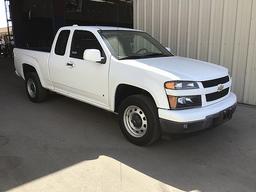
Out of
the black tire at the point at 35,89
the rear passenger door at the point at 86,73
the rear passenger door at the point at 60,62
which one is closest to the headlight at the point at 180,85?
the rear passenger door at the point at 86,73

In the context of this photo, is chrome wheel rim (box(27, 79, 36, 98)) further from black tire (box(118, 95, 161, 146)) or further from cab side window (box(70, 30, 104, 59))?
black tire (box(118, 95, 161, 146))

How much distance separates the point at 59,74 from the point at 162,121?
2816 millimetres

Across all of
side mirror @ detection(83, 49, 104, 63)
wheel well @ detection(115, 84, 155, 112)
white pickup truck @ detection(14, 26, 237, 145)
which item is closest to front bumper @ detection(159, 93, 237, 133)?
white pickup truck @ detection(14, 26, 237, 145)

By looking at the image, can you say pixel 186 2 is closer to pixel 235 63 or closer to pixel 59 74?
pixel 235 63

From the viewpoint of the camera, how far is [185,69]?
15.5 ft

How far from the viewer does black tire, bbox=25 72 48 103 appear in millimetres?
7134

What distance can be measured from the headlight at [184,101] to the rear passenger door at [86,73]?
4.45ft

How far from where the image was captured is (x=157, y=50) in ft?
19.5

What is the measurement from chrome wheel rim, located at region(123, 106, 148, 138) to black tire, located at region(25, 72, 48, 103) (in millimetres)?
3011

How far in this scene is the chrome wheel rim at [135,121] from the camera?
15.5 ft

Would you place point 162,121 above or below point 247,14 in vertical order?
below

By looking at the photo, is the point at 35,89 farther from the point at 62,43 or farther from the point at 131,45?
the point at 131,45

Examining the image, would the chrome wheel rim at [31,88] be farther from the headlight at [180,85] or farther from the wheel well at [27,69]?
the headlight at [180,85]

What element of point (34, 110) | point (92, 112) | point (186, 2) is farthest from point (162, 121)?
point (186, 2)
